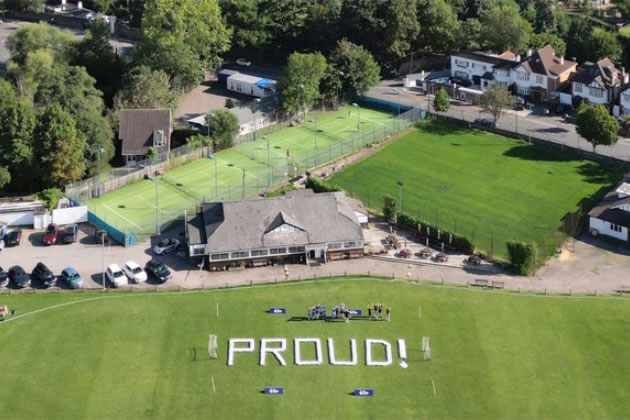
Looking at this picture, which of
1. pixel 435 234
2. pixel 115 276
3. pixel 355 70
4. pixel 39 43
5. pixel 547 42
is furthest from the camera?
pixel 547 42

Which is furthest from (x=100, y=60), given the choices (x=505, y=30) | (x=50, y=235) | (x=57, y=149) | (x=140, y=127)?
(x=505, y=30)

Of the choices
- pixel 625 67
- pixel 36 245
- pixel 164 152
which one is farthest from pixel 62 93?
pixel 625 67

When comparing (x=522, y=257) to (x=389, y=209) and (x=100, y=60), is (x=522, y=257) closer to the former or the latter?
(x=389, y=209)

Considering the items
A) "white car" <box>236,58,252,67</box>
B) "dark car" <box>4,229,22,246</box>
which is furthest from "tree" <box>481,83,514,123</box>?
"dark car" <box>4,229,22,246</box>

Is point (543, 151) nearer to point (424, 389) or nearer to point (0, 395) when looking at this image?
point (424, 389)

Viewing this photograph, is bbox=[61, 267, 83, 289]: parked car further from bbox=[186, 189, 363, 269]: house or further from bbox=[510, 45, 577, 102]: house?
bbox=[510, 45, 577, 102]: house

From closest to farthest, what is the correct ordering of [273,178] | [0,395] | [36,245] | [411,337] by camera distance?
[0,395]
[411,337]
[36,245]
[273,178]
